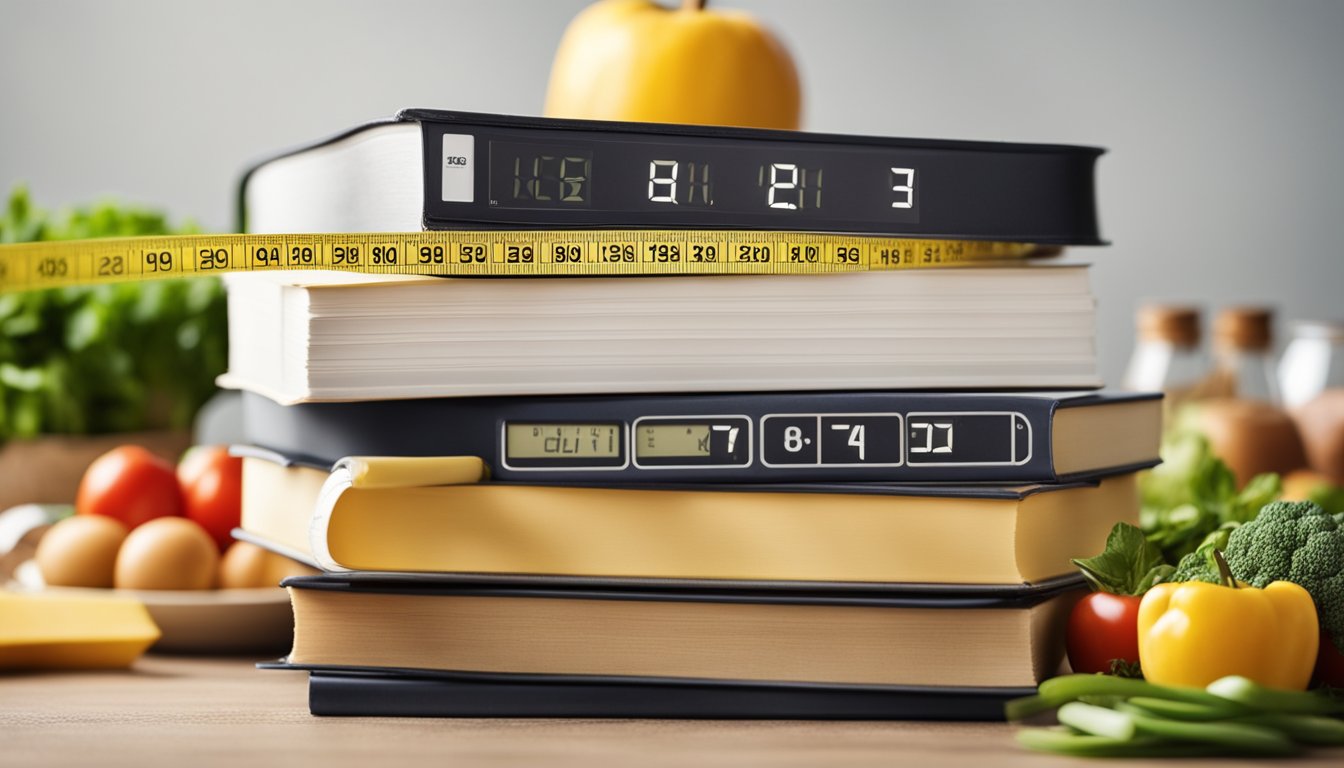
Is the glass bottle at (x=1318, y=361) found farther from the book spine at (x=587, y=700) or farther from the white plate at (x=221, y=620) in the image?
the white plate at (x=221, y=620)

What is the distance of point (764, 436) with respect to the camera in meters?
0.91

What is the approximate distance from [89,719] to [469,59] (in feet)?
6.63

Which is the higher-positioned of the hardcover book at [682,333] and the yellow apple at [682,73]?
the yellow apple at [682,73]

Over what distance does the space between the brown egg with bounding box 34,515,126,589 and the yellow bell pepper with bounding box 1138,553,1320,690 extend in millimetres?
945

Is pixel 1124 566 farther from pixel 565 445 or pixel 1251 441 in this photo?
pixel 1251 441

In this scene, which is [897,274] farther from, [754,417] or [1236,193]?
[1236,193]

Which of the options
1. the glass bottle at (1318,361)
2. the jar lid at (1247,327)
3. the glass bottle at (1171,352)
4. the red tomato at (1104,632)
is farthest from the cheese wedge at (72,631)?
the glass bottle at (1318,361)

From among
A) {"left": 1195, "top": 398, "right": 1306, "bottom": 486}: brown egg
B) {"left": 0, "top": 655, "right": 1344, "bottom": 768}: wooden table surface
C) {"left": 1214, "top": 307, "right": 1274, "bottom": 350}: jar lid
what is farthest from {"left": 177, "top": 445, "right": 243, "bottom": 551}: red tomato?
{"left": 1214, "top": 307, "right": 1274, "bottom": 350}: jar lid

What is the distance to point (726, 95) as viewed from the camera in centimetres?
114

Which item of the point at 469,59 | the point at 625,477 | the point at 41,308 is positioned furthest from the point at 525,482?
the point at 469,59

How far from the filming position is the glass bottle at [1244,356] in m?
2.37

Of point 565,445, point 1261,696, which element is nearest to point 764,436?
point 565,445

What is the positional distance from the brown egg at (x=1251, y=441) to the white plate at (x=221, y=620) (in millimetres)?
1443

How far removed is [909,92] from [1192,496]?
1638 millimetres
